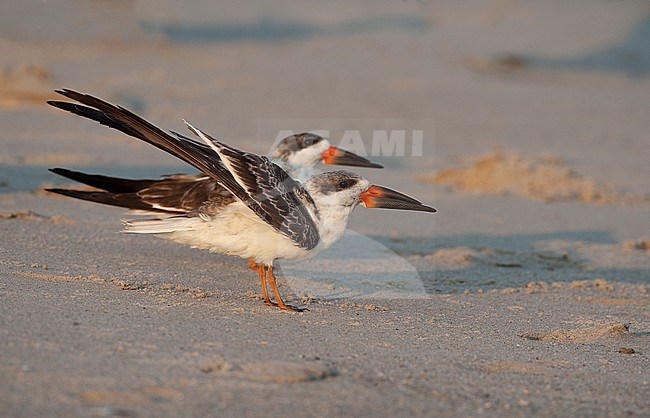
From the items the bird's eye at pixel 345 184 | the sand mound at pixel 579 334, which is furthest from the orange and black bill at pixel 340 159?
the sand mound at pixel 579 334

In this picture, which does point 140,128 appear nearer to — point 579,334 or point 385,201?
point 385,201

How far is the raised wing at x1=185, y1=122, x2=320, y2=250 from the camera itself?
4195mm

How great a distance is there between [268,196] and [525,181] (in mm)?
3977

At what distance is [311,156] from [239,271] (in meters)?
1.33

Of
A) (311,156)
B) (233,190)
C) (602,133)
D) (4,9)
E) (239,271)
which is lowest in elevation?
(239,271)

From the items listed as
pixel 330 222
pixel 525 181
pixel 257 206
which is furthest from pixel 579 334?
pixel 525 181

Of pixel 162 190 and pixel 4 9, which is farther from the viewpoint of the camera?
pixel 4 9

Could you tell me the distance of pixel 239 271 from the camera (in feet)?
16.4

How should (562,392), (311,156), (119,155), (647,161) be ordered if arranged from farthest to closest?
1. (647,161)
2. (119,155)
3. (311,156)
4. (562,392)

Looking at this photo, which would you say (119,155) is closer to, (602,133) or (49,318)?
(49,318)

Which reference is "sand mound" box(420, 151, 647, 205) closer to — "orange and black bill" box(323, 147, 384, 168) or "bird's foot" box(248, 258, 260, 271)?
"orange and black bill" box(323, 147, 384, 168)

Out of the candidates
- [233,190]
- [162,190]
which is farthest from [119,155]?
[233,190]

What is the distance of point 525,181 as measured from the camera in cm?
770

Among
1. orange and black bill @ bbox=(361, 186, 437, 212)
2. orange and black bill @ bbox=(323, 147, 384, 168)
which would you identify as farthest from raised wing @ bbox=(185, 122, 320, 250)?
orange and black bill @ bbox=(323, 147, 384, 168)
